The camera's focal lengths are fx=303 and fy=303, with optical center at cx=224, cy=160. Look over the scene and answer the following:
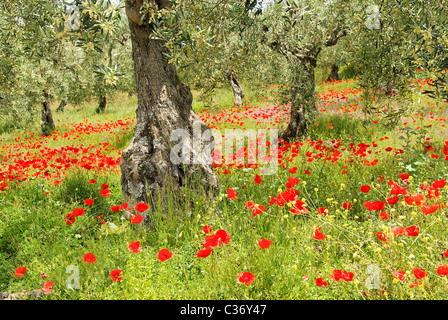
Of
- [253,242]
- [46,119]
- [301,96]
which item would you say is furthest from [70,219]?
[46,119]

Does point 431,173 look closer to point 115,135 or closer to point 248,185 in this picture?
point 248,185

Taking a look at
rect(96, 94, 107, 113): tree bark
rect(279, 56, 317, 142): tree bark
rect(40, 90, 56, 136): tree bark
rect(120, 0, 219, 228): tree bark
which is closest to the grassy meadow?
rect(120, 0, 219, 228): tree bark

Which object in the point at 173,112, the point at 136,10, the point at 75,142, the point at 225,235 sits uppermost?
the point at 136,10

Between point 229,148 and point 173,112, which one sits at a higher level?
point 173,112

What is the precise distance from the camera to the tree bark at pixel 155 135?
4016 millimetres

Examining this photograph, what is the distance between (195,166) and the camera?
13.4 feet

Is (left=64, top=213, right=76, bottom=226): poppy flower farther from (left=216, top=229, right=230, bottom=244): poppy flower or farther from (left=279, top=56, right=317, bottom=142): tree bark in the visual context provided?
(left=279, top=56, right=317, bottom=142): tree bark

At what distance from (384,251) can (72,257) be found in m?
2.97

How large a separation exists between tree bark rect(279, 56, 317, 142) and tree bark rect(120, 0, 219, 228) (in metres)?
4.39

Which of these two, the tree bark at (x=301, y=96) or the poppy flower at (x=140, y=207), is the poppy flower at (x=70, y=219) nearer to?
the poppy flower at (x=140, y=207)

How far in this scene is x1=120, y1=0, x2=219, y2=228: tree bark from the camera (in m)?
4.02

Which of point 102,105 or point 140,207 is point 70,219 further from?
point 102,105

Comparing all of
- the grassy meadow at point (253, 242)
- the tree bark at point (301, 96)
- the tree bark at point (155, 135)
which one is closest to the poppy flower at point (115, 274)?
the grassy meadow at point (253, 242)
